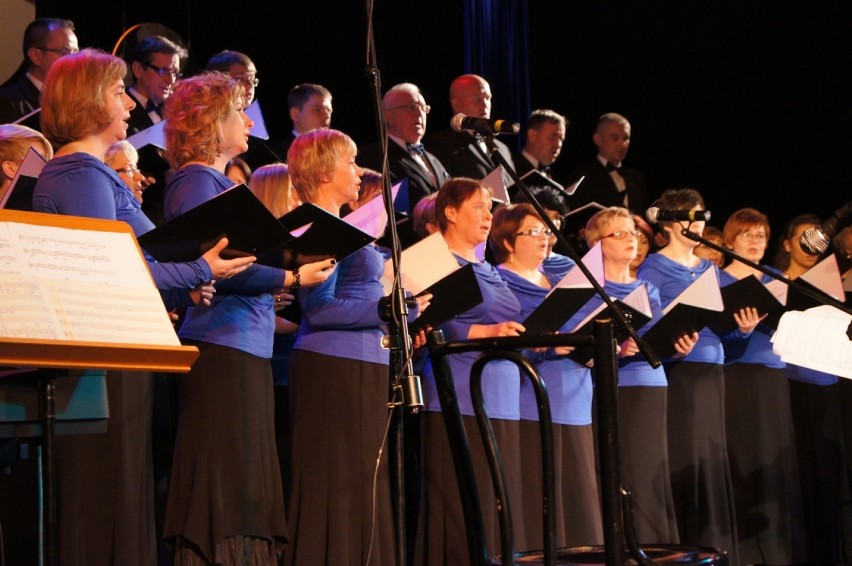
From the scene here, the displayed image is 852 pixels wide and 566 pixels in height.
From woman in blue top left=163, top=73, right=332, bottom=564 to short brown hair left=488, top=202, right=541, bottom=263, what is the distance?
1375 mm

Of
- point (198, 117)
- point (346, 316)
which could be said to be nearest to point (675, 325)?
point (346, 316)

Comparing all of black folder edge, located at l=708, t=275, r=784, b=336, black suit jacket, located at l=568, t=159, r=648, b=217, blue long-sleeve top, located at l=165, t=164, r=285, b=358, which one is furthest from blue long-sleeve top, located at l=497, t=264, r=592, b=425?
black suit jacket, located at l=568, t=159, r=648, b=217

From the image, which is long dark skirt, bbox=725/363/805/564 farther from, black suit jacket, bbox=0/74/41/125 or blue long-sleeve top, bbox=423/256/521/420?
black suit jacket, bbox=0/74/41/125

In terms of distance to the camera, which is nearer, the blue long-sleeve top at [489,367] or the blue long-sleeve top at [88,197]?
the blue long-sleeve top at [88,197]

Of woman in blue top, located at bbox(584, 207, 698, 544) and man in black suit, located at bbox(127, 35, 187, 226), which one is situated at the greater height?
man in black suit, located at bbox(127, 35, 187, 226)

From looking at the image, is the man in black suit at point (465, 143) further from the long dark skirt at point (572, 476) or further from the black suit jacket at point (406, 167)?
the long dark skirt at point (572, 476)

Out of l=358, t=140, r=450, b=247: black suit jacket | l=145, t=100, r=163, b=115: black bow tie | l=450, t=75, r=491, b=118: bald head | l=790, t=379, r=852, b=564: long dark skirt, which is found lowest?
l=790, t=379, r=852, b=564: long dark skirt

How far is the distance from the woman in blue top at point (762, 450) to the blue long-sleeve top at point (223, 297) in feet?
8.79

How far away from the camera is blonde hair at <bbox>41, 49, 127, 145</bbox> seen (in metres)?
3.07

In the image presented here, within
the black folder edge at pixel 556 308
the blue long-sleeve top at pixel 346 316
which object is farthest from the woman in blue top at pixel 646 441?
the blue long-sleeve top at pixel 346 316

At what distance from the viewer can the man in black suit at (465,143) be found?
6484 millimetres

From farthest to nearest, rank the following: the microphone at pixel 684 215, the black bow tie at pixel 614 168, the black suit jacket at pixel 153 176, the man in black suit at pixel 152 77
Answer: the black bow tie at pixel 614 168
the man in black suit at pixel 152 77
the black suit jacket at pixel 153 176
the microphone at pixel 684 215

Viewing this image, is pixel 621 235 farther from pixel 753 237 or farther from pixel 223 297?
pixel 223 297

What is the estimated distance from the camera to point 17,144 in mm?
3646
